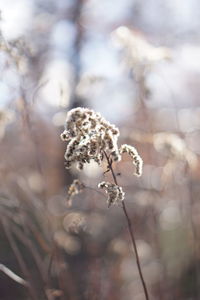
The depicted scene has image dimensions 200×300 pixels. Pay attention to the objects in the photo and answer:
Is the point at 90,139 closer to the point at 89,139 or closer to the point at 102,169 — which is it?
the point at 89,139

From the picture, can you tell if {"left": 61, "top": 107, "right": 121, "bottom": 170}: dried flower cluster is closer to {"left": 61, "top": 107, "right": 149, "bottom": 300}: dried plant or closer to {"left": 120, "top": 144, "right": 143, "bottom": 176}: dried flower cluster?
{"left": 61, "top": 107, "right": 149, "bottom": 300}: dried plant

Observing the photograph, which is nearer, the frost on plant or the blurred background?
the frost on plant

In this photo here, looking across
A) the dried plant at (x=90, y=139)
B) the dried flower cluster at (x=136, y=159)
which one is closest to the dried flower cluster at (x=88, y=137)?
the dried plant at (x=90, y=139)

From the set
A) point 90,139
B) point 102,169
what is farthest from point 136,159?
point 102,169

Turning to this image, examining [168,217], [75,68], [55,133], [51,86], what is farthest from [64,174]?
[51,86]

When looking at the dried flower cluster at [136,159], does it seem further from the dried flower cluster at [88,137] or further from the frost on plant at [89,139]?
the dried flower cluster at [88,137]

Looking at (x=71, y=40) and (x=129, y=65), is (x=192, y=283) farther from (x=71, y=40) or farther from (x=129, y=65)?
(x=71, y=40)

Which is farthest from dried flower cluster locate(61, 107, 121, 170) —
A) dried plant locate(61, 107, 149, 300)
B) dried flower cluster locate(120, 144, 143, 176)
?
dried flower cluster locate(120, 144, 143, 176)
